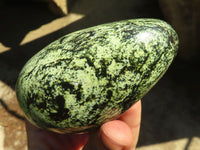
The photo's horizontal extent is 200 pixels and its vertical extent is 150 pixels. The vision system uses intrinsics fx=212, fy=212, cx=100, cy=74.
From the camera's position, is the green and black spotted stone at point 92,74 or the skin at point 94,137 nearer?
the green and black spotted stone at point 92,74

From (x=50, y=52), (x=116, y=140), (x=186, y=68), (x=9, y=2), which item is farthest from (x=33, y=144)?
(x=9, y=2)

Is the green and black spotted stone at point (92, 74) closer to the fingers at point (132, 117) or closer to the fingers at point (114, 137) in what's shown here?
the fingers at point (114, 137)

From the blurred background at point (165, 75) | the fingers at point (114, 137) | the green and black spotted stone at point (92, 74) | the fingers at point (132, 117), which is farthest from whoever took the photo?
the blurred background at point (165, 75)

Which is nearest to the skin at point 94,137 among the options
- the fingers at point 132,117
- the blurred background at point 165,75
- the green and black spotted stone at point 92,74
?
the fingers at point 132,117

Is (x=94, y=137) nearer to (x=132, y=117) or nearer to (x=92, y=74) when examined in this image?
(x=132, y=117)

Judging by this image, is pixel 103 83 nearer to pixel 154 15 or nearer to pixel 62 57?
pixel 62 57
